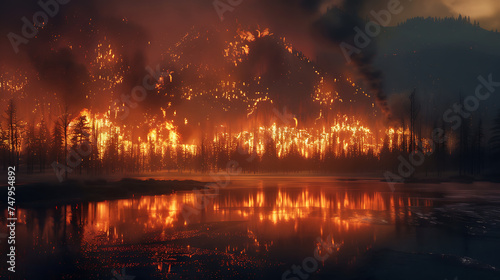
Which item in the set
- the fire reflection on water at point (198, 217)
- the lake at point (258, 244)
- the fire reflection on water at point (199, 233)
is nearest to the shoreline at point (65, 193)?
the fire reflection on water at point (198, 217)

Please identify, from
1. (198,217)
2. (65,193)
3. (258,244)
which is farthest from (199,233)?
(65,193)

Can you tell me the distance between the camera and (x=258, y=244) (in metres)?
24.0

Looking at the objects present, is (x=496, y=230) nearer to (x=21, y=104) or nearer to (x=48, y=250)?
(x=48, y=250)

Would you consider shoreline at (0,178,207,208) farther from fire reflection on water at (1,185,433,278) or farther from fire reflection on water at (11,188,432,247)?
fire reflection on water at (1,185,433,278)

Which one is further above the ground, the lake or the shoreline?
the shoreline

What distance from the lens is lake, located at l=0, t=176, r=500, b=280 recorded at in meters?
18.2

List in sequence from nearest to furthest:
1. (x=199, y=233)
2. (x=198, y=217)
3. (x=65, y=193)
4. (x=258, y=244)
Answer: (x=258, y=244) < (x=199, y=233) < (x=198, y=217) < (x=65, y=193)

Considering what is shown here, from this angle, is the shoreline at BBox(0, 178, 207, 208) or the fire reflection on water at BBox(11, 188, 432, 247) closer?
the fire reflection on water at BBox(11, 188, 432, 247)

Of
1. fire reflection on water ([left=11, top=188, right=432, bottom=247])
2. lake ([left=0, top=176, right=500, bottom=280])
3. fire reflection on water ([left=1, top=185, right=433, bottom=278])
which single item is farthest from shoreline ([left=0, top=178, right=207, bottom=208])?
lake ([left=0, top=176, right=500, bottom=280])

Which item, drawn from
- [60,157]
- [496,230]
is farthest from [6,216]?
[60,157]

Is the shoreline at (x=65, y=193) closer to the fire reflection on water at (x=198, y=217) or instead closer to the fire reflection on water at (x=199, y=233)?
the fire reflection on water at (x=198, y=217)

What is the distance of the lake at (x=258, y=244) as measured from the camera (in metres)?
18.2

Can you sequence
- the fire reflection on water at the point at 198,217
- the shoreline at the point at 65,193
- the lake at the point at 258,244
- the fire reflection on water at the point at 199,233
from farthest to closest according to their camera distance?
the shoreline at the point at 65,193
the fire reflection on water at the point at 198,217
the fire reflection on water at the point at 199,233
the lake at the point at 258,244

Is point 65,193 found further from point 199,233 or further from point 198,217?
point 199,233
